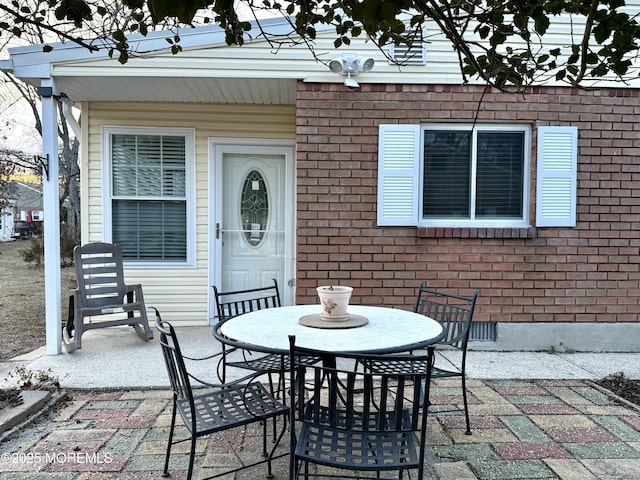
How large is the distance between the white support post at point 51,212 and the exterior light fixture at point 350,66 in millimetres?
2542

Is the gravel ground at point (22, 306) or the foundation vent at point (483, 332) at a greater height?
the foundation vent at point (483, 332)

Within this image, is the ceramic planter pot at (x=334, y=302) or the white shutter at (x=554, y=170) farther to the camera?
the white shutter at (x=554, y=170)

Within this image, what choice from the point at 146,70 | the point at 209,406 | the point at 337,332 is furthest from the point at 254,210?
the point at 209,406

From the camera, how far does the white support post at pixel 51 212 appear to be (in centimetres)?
411

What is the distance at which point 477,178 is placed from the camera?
4621 mm

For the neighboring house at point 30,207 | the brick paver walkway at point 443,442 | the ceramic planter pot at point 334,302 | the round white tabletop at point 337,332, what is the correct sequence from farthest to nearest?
the neighboring house at point 30,207, the ceramic planter pot at point 334,302, the brick paver walkway at point 443,442, the round white tabletop at point 337,332

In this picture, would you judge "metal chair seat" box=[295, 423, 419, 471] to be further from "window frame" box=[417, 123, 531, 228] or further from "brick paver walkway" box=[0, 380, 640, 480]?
"window frame" box=[417, 123, 531, 228]

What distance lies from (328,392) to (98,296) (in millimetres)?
3446

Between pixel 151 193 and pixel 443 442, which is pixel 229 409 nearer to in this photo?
pixel 443 442

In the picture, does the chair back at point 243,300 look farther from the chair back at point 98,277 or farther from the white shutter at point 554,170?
the white shutter at point 554,170

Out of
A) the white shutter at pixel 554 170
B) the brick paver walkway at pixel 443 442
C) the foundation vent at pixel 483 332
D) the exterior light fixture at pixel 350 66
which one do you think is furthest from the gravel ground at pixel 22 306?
the white shutter at pixel 554 170

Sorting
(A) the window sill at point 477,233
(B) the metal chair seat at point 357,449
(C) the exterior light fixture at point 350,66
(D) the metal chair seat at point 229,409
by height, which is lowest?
(D) the metal chair seat at point 229,409

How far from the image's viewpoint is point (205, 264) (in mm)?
5402

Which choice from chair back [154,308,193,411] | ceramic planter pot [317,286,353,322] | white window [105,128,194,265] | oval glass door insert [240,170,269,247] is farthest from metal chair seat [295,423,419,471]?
white window [105,128,194,265]
